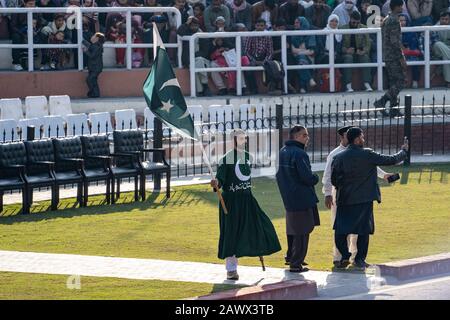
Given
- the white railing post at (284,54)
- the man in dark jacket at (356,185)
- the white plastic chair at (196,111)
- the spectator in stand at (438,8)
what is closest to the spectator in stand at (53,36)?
the white plastic chair at (196,111)

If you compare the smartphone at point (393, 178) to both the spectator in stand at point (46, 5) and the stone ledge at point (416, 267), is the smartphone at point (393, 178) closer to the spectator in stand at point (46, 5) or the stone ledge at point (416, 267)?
the stone ledge at point (416, 267)

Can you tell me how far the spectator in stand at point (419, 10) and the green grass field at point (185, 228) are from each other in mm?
8453

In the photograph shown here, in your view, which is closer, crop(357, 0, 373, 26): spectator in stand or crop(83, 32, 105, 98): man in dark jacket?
crop(83, 32, 105, 98): man in dark jacket

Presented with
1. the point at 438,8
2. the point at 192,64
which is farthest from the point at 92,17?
the point at 438,8

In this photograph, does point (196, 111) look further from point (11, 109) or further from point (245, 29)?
point (245, 29)

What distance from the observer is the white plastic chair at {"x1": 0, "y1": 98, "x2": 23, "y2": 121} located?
89.2 feet

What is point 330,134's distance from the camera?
2978 centimetres

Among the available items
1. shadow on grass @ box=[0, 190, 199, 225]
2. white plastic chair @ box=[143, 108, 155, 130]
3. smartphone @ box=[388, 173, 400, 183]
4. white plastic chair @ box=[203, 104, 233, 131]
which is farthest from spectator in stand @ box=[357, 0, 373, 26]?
smartphone @ box=[388, 173, 400, 183]

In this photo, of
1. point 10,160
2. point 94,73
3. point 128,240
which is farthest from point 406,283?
point 94,73

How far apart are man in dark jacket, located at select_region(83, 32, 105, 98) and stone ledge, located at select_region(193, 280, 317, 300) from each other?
45.5ft

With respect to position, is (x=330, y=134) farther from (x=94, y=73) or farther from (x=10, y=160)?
(x=10, y=160)

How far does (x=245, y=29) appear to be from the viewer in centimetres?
3216

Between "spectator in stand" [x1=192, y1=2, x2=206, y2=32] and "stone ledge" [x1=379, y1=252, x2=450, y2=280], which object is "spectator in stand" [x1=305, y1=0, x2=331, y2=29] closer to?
"spectator in stand" [x1=192, y1=2, x2=206, y2=32]

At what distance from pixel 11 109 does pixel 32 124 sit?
1.79 meters
